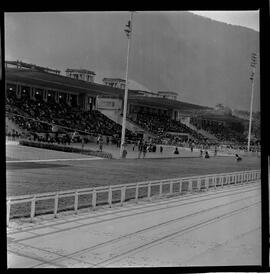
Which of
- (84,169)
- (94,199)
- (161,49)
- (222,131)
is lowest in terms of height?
(94,199)

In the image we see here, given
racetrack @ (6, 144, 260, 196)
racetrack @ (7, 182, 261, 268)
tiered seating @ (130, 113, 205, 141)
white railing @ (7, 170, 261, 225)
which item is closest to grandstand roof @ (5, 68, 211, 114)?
tiered seating @ (130, 113, 205, 141)

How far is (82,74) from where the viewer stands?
11.7ft

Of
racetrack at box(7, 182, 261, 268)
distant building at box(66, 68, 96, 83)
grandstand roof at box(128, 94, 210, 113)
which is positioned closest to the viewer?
racetrack at box(7, 182, 261, 268)

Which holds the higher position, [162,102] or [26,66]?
[26,66]

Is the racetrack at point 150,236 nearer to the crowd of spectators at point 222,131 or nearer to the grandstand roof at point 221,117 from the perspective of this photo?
the crowd of spectators at point 222,131

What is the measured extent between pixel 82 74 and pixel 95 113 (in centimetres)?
31

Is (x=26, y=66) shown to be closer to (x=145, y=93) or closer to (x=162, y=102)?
(x=145, y=93)

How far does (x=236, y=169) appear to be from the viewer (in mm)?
3797

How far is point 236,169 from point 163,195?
62 centimetres

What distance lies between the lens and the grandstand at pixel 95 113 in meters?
3.47

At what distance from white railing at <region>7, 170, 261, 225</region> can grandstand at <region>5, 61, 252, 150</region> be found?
28 cm

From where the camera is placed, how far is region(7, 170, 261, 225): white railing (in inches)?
136

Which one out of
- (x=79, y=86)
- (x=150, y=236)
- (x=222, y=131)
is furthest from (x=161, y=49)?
(x=150, y=236)

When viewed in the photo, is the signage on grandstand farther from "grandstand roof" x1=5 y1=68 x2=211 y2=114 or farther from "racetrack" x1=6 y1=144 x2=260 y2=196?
"racetrack" x1=6 y1=144 x2=260 y2=196
